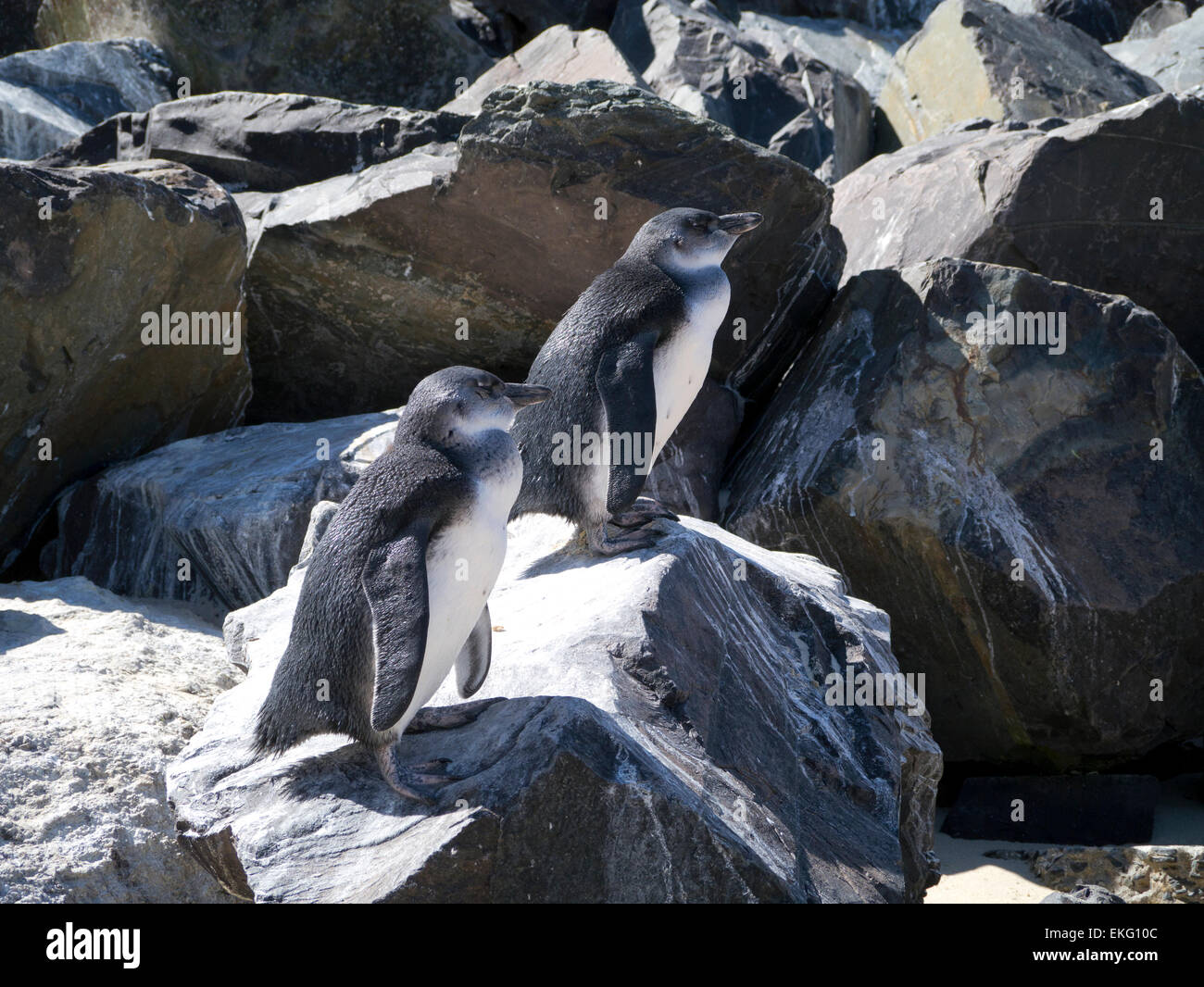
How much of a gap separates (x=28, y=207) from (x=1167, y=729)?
5.26 m

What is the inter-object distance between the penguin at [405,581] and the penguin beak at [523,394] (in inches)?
2.0

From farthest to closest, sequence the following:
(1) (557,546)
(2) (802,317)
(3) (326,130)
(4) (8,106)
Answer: (4) (8,106), (3) (326,130), (2) (802,317), (1) (557,546)

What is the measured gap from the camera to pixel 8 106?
8.35m

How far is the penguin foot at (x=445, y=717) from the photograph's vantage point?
10.4 feet

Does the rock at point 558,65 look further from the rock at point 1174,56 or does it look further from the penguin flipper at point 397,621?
the penguin flipper at point 397,621

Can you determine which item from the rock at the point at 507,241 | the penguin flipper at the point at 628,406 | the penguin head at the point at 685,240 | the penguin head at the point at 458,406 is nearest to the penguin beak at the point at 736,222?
the penguin head at the point at 685,240

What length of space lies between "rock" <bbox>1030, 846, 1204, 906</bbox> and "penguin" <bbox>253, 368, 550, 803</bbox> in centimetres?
265

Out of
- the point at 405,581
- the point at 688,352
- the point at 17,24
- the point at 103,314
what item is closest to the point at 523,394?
the point at 405,581

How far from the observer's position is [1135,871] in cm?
462

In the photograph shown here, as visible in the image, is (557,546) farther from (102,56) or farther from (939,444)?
(102,56)

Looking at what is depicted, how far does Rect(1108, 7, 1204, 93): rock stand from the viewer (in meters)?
11.0

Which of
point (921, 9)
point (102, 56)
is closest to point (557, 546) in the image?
point (102, 56)

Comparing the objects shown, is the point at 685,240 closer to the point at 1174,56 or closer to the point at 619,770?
the point at 619,770

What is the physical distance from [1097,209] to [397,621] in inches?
197
